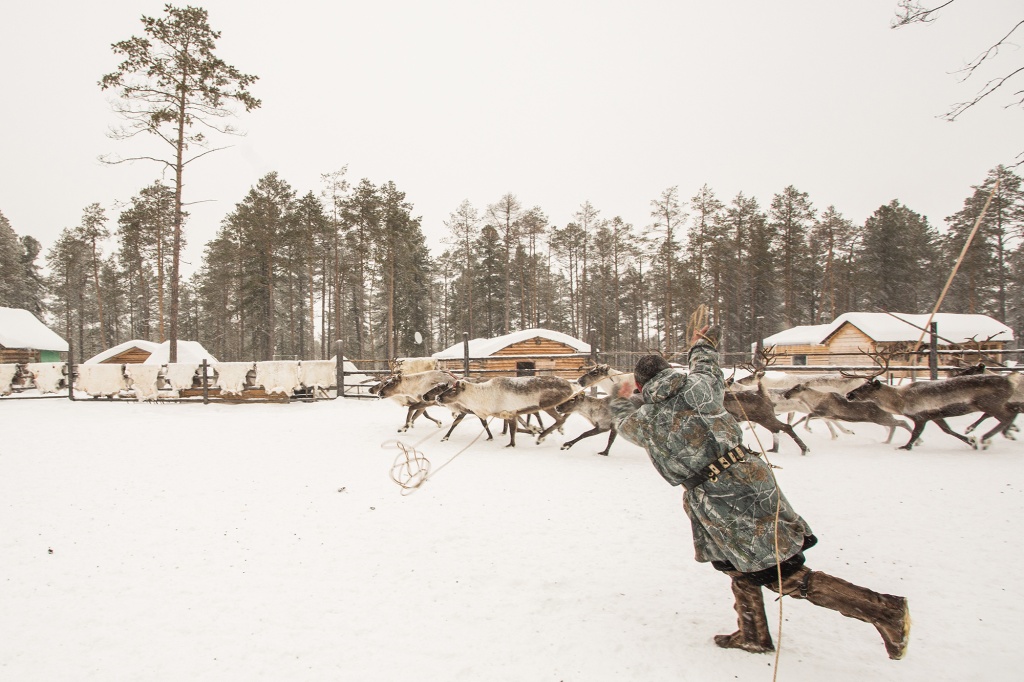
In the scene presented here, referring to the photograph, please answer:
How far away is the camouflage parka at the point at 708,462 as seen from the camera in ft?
7.54

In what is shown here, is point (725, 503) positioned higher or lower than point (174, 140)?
lower

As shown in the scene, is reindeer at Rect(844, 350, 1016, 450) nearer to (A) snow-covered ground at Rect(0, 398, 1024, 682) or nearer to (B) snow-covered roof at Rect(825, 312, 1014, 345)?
(A) snow-covered ground at Rect(0, 398, 1024, 682)

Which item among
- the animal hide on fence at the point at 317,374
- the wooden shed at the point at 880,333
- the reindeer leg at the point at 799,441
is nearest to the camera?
the reindeer leg at the point at 799,441

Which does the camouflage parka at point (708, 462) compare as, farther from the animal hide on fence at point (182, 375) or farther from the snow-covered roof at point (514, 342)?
the snow-covered roof at point (514, 342)

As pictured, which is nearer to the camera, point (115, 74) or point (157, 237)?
point (115, 74)

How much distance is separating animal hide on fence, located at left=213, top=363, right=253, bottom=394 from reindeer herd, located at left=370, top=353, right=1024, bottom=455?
25.2 ft

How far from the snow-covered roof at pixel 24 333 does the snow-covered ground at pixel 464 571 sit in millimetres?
26278

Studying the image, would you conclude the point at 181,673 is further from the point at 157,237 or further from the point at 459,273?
the point at 459,273

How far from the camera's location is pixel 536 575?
3.49 m

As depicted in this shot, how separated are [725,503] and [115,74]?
68.7ft

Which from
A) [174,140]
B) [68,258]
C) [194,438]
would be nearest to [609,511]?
[194,438]

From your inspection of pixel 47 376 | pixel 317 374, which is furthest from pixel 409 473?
pixel 47 376

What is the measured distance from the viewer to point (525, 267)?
111ft

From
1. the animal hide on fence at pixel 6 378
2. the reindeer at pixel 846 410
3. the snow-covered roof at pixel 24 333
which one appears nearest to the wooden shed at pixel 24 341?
the snow-covered roof at pixel 24 333
